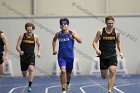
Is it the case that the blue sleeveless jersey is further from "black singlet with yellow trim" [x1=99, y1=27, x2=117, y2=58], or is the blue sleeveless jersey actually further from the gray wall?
the gray wall

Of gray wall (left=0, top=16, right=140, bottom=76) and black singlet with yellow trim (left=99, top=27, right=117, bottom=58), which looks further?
gray wall (left=0, top=16, right=140, bottom=76)

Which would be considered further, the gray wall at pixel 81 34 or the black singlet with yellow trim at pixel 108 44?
the gray wall at pixel 81 34

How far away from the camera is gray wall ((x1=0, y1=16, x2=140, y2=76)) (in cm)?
2009

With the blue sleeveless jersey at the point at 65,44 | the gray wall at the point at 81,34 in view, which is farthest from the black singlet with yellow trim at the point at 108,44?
the gray wall at the point at 81,34

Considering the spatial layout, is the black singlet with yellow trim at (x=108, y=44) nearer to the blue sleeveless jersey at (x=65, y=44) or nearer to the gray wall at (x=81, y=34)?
the blue sleeveless jersey at (x=65, y=44)

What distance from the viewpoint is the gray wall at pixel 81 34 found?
20094mm

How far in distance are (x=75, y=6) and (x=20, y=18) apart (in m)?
3.21

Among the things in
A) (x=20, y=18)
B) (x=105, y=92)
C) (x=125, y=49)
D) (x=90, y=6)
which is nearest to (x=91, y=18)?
(x=90, y=6)

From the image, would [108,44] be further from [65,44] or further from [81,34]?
[81,34]

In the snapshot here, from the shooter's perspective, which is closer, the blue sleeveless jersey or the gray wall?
the blue sleeveless jersey

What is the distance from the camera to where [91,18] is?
20250 millimetres

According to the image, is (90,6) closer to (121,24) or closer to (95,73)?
(121,24)

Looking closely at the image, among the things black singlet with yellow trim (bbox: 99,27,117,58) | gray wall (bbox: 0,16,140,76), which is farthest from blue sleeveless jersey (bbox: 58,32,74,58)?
gray wall (bbox: 0,16,140,76)

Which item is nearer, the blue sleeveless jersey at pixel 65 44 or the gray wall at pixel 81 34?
the blue sleeveless jersey at pixel 65 44
